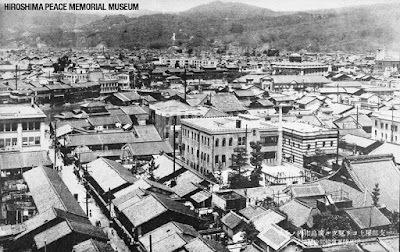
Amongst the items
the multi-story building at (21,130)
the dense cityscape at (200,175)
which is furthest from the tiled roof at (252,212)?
the multi-story building at (21,130)

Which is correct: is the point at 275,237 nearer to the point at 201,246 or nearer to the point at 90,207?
the point at 201,246

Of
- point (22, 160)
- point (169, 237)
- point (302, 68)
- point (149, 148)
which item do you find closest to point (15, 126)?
point (22, 160)

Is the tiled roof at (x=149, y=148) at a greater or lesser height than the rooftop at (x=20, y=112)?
lesser

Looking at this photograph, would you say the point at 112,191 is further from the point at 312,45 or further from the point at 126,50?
the point at 312,45

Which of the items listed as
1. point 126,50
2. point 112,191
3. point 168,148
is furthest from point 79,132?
point 126,50

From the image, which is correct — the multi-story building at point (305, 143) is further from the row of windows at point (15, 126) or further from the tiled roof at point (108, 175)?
the row of windows at point (15, 126)

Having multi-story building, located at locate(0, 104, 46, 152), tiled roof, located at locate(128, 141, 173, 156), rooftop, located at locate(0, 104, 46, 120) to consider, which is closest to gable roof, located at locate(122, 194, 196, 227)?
tiled roof, located at locate(128, 141, 173, 156)

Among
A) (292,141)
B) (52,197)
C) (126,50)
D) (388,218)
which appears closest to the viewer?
(388,218)
